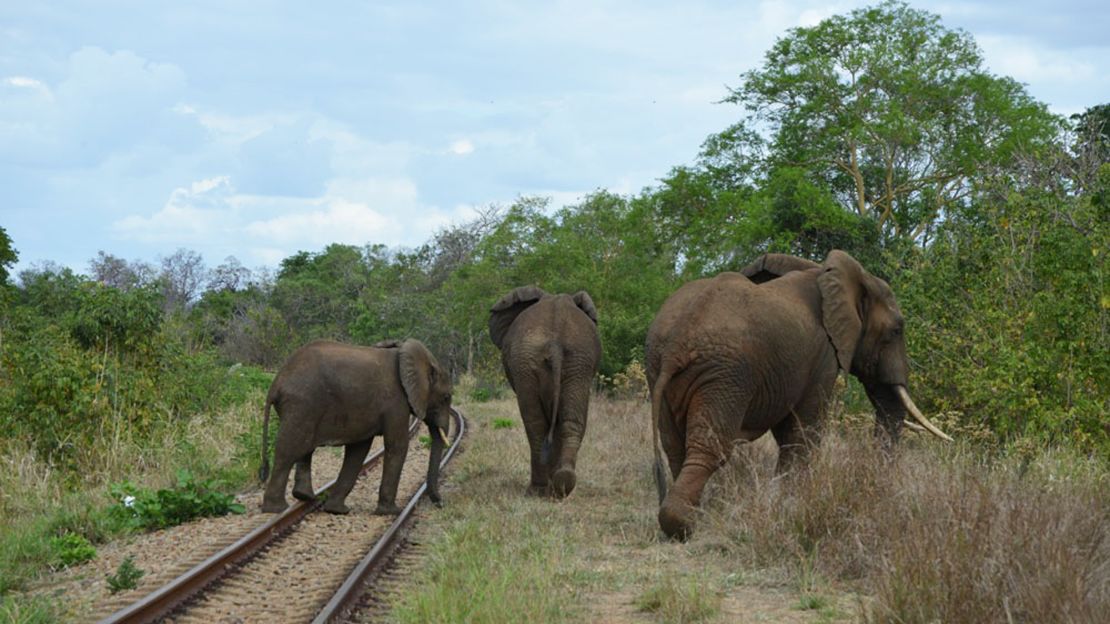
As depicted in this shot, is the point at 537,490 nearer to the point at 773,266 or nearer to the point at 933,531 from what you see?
the point at 773,266

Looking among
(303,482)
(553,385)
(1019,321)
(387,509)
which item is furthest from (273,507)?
(1019,321)

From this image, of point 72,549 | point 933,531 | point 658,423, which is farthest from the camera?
point 658,423

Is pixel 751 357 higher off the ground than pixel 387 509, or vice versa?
pixel 751 357

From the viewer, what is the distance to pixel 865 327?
11.2 metres

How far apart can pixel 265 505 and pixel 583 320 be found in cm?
408

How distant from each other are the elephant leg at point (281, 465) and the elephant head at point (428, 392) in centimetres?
124

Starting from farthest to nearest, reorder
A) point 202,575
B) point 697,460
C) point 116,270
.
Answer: point 116,270 → point 697,460 → point 202,575

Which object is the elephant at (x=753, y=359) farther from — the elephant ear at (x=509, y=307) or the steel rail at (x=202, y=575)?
the elephant ear at (x=509, y=307)

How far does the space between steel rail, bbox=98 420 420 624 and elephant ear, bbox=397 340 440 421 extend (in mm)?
1561

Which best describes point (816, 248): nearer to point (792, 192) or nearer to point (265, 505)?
point (792, 192)

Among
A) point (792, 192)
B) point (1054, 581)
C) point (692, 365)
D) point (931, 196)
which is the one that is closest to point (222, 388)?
point (692, 365)

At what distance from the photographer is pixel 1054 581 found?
5.54 metres

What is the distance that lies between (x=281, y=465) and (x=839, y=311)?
5.40 metres

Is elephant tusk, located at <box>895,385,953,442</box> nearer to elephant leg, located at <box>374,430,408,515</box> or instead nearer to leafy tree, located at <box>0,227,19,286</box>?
elephant leg, located at <box>374,430,408,515</box>
